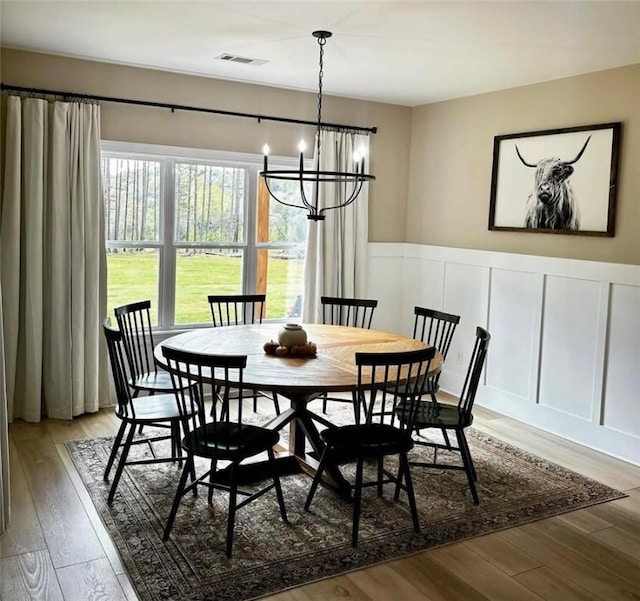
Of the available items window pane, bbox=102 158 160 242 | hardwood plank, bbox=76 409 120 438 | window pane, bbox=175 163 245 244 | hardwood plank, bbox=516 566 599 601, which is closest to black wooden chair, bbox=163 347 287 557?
hardwood plank, bbox=516 566 599 601

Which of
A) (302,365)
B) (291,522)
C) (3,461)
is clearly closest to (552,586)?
(291,522)

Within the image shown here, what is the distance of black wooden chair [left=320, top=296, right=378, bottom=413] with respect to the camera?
4820 millimetres

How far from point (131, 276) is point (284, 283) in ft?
4.34

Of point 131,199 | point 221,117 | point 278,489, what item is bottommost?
point 278,489

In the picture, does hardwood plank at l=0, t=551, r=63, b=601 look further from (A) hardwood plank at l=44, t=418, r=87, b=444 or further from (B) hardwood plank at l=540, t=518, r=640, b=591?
(B) hardwood plank at l=540, t=518, r=640, b=591

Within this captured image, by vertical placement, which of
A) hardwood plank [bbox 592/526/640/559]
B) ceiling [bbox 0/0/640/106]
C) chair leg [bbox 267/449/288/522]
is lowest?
hardwood plank [bbox 592/526/640/559]

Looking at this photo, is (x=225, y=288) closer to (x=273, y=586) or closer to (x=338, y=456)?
(x=338, y=456)

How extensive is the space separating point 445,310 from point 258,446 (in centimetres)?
306

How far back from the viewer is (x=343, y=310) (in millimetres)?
5836

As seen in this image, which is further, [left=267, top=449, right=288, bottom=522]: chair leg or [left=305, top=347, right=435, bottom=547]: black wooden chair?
[left=267, top=449, right=288, bottom=522]: chair leg

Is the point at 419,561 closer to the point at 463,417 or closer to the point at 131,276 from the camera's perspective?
the point at 463,417

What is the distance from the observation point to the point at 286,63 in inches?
181

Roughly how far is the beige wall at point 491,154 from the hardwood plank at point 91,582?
352 centimetres

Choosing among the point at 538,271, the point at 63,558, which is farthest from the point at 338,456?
Answer: the point at 538,271
